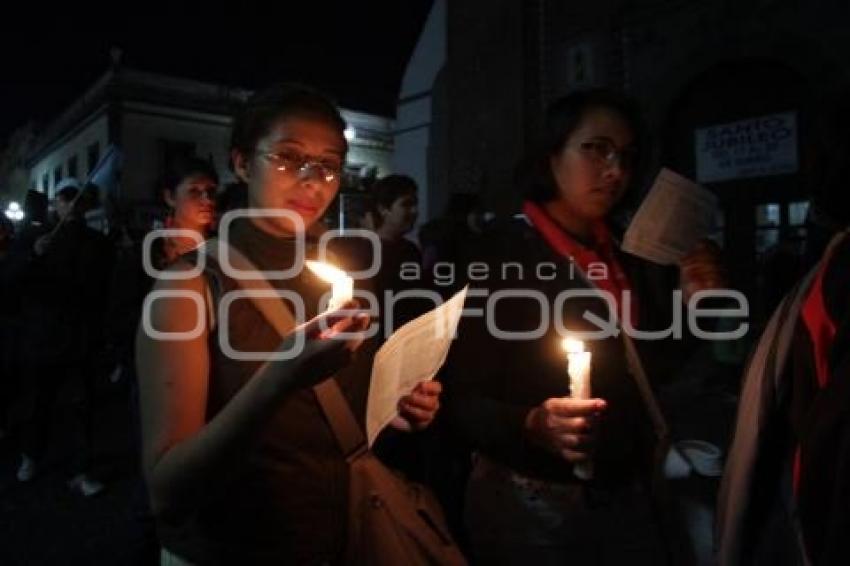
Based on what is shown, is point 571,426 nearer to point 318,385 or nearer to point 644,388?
point 644,388

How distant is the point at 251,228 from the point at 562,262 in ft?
3.17

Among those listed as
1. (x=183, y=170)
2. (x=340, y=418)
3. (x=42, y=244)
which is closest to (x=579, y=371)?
(x=340, y=418)

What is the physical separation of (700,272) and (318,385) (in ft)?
4.41

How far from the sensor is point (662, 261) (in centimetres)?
222

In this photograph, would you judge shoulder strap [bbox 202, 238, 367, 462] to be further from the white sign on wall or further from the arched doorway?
the white sign on wall

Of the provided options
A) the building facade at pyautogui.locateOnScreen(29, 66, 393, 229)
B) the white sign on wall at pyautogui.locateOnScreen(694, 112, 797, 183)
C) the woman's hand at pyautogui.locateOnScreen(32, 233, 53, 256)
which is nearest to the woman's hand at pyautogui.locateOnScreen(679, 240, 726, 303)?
the woman's hand at pyautogui.locateOnScreen(32, 233, 53, 256)

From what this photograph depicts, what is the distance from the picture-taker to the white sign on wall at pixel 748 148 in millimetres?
9828

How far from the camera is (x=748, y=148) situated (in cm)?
1020

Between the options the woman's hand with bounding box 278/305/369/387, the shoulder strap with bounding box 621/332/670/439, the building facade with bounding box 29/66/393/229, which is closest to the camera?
the woman's hand with bounding box 278/305/369/387

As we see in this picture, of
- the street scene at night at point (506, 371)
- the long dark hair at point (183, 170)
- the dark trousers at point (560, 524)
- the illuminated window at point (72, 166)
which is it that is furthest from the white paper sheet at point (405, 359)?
the illuminated window at point (72, 166)

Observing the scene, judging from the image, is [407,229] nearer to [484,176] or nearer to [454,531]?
[454,531]

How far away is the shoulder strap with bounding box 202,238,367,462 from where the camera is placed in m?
1.67

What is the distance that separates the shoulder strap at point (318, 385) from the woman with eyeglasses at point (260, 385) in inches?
0.8

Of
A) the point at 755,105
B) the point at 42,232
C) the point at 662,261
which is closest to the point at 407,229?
the point at 42,232
